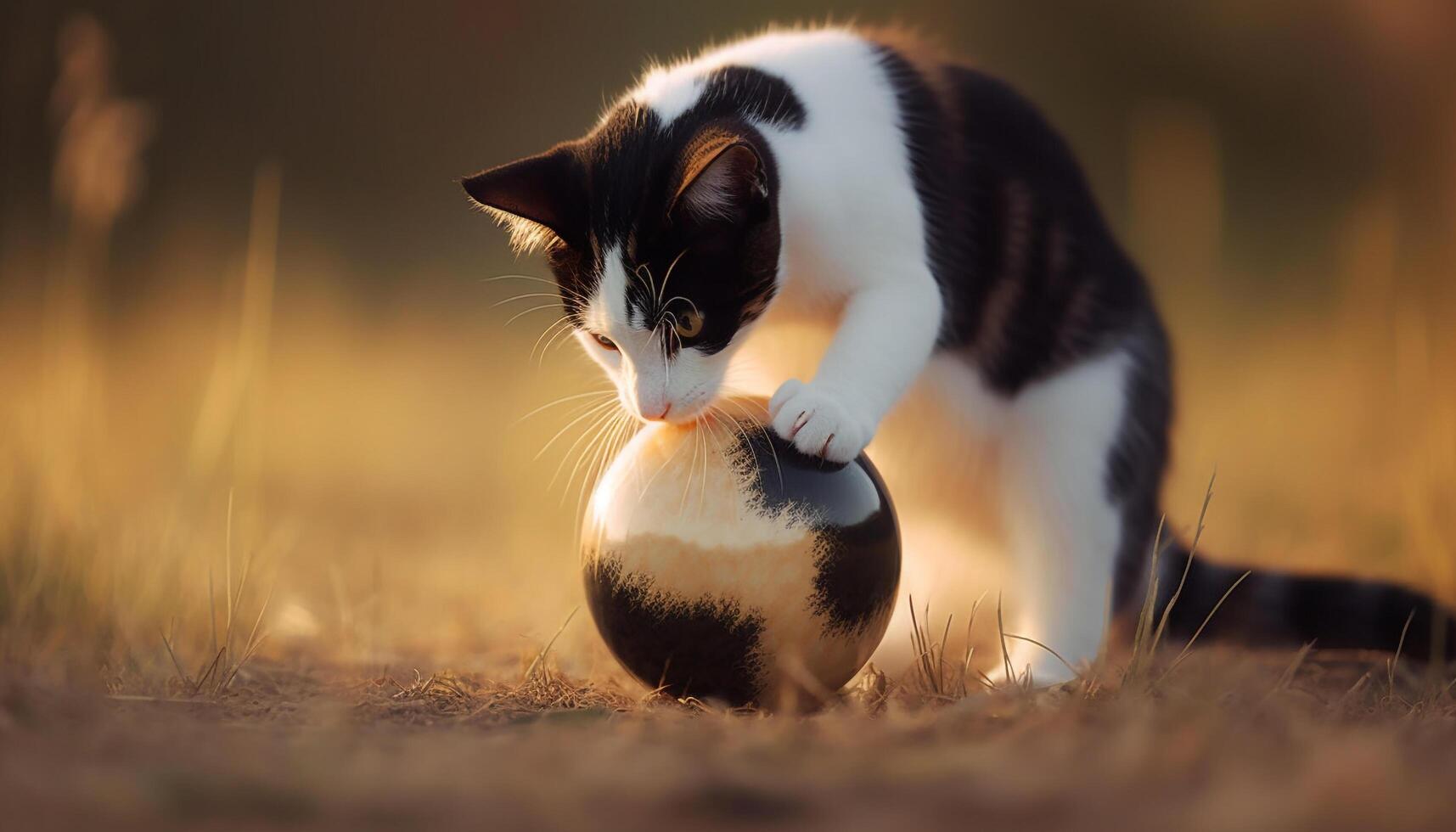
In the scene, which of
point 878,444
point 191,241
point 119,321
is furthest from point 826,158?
point 119,321

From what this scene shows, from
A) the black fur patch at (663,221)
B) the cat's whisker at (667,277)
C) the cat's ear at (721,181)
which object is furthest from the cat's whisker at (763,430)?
the cat's ear at (721,181)

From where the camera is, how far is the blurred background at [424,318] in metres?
2.73

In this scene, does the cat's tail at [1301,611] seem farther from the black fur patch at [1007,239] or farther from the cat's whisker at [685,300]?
the cat's whisker at [685,300]

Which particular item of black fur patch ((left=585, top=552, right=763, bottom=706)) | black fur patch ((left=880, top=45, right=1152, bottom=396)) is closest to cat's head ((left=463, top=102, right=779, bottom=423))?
black fur patch ((left=585, top=552, right=763, bottom=706))

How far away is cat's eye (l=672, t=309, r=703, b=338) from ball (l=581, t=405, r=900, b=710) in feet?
0.60

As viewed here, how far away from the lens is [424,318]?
250 inches

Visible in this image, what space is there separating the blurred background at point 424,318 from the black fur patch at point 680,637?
0.60 meters

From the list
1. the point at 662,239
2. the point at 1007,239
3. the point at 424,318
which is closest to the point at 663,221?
the point at 662,239

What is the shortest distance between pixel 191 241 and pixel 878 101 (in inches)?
109

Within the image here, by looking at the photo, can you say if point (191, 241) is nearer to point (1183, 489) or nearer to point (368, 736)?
point (368, 736)

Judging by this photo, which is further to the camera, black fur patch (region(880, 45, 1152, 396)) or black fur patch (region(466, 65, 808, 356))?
black fur patch (region(880, 45, 1152, 396))

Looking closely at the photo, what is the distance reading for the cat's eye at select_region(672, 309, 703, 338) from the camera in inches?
81.9

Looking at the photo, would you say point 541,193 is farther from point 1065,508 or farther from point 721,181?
point 1065,508

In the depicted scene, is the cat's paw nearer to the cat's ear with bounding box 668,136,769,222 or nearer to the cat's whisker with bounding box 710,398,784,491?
the cat's whisker with bounding box 710,398,784,491
